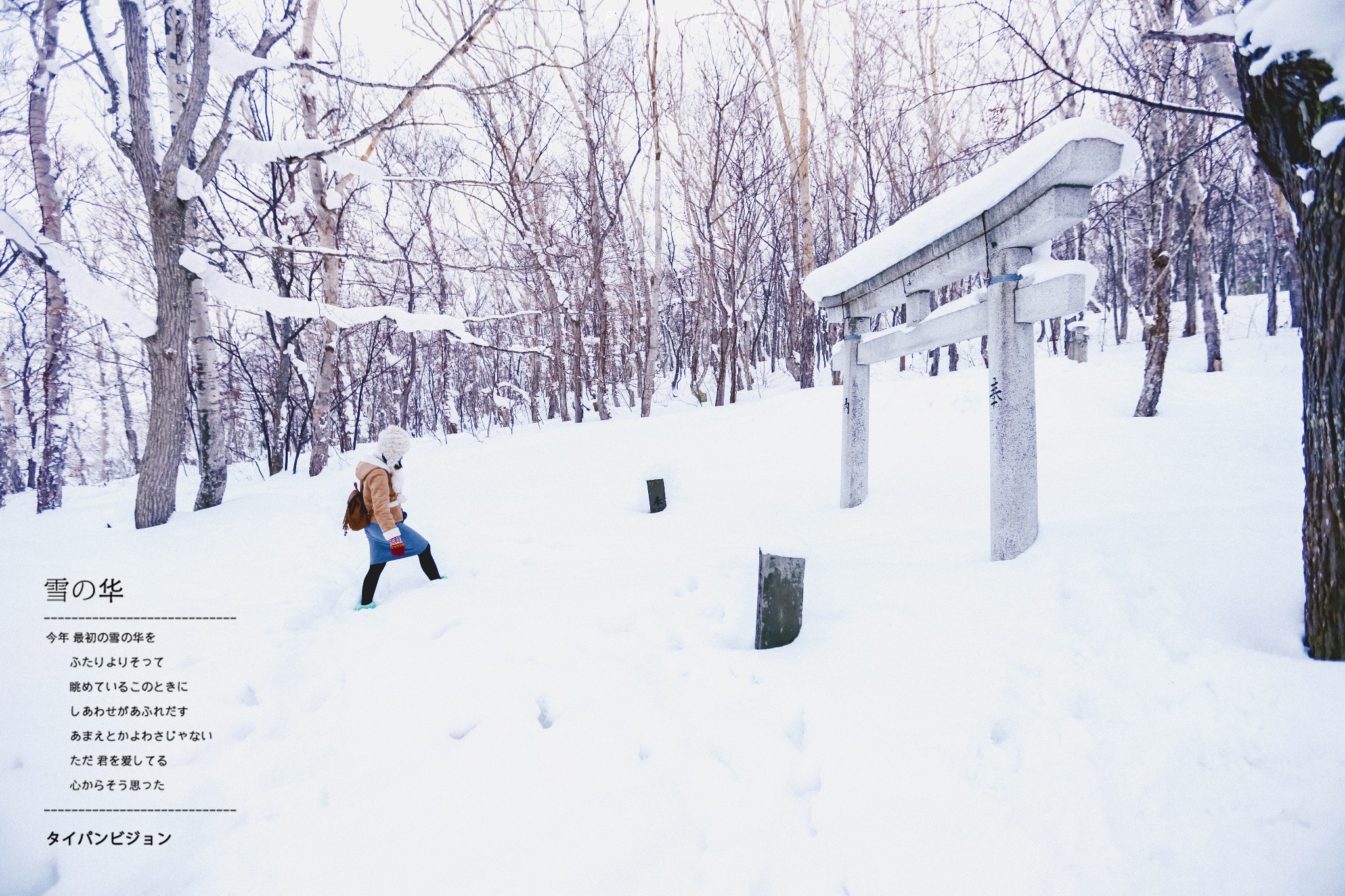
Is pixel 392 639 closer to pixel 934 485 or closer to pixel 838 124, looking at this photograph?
pixel 934 485

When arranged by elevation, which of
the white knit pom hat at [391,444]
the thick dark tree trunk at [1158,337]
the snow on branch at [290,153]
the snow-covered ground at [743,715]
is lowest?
the snow-covered ground at [743,715]

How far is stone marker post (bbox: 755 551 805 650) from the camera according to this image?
3061 mm

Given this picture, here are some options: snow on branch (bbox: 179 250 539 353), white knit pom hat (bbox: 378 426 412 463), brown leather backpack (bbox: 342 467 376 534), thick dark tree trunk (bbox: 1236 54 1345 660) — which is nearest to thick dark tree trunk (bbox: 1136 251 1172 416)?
thick dark tree trunk (bbox: 1236 54 1345 660)

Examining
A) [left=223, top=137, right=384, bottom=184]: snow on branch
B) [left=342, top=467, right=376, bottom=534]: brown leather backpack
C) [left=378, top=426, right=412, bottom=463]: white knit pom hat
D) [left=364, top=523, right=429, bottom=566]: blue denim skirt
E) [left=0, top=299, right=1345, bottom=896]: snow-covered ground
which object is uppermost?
[left=223, top=137, right=384, bottom=184]: snow on branch

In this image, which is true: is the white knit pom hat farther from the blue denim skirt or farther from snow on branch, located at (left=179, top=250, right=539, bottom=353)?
snow on branch, located at (left=179, top=250, right=539, bottom=353)

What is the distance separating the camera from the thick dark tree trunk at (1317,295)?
6.48 feet

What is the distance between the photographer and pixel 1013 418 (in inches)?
135

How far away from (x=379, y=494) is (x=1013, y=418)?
4.36 metres

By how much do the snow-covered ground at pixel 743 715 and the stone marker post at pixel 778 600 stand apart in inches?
4.7

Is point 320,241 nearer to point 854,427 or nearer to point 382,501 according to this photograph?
point 382,501

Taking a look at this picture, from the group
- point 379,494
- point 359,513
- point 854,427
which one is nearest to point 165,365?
point 359,513

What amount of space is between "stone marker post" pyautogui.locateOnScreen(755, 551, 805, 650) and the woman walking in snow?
267 centimetres

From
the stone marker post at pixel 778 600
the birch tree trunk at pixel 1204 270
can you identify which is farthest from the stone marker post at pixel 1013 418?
the birch tree trunk at pixel 1204 270

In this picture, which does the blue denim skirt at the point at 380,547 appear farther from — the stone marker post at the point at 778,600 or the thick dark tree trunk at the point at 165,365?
the thick dark tree trunk at the point at 165,365
